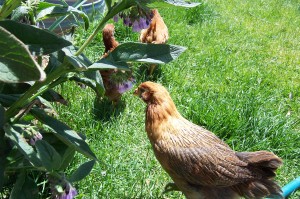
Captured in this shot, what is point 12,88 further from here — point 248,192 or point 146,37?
point 146,37

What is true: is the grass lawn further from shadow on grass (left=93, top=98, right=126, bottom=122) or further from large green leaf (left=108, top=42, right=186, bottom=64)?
large green leaf (left=108, top=42, right=186, bottom=64)

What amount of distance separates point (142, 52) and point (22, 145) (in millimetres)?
518

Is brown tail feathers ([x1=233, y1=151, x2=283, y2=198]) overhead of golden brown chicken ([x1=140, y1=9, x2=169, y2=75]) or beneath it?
beneath

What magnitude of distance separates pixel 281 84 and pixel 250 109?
133cm

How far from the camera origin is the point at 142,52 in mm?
1406

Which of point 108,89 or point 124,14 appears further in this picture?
point 108,89

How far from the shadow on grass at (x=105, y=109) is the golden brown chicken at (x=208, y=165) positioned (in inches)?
34.8

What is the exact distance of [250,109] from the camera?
11.3 ft

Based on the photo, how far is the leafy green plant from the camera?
0.90 m

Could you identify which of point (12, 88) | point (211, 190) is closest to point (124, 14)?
point (12, 88)

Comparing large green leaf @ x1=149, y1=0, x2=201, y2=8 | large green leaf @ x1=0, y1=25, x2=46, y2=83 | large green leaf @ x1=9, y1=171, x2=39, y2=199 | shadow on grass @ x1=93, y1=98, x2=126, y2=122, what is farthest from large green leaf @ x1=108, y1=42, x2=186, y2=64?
shadow on grass @ x1=93, y1=98, x2=126, y2=122

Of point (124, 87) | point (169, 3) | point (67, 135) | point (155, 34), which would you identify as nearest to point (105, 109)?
point (124, 87)

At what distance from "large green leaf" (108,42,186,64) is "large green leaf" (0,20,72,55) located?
0.32m

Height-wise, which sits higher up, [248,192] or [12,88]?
[12,88]
